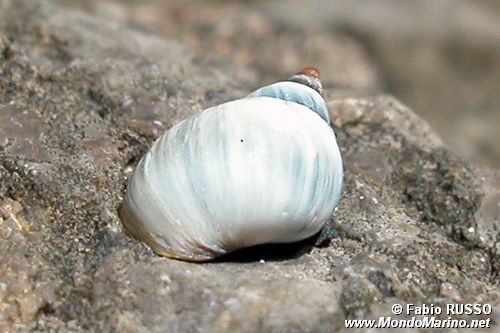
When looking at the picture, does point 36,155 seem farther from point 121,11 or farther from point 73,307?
point 121,11

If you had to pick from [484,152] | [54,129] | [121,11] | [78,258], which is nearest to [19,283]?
[78,258]

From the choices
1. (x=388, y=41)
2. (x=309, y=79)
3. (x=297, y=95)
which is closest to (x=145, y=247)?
(x=297, y=95)

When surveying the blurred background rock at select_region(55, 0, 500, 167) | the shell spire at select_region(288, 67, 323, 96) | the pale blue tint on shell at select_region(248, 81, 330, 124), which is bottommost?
the blurred background rock at select_region(55, 0, 500, 167)

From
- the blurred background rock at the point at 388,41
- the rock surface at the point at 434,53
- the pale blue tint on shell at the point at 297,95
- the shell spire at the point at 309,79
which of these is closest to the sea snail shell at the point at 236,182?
the pale blue tint on shell at the point at 297,95

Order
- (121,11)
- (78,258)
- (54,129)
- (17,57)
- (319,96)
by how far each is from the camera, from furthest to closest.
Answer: (121,11)
(17,57)
(54,129)
(319,96)
(78,258)

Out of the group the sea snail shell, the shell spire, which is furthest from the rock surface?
the sea snail shell

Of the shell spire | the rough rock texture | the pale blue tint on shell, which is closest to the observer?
the rough rock texture

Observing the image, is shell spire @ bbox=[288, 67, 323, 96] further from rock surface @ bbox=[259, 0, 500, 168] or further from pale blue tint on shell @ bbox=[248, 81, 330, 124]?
rock surface @ bbox=[259, 0, 500, 168]
